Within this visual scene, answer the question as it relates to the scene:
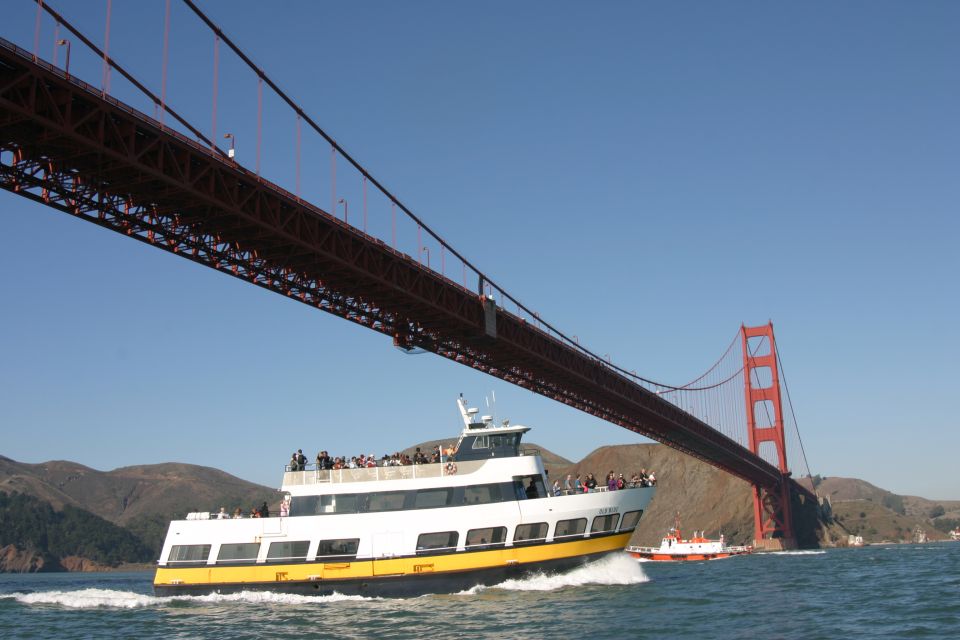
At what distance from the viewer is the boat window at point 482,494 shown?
27.9m

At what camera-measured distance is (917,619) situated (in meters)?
19.7

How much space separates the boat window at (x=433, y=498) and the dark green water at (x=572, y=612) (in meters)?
2.98

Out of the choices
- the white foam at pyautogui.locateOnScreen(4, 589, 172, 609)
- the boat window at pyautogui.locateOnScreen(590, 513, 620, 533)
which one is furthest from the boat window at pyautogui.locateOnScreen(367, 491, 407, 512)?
the white foam at pyautogui.locateOnScreen(4, 589, 172, 609)

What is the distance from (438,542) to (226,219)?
12.8 meters

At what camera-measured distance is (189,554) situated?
3067 centimetres

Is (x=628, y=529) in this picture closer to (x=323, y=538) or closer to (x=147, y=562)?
(x=323, y=538)

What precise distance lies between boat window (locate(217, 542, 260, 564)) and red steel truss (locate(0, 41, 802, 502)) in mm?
9863

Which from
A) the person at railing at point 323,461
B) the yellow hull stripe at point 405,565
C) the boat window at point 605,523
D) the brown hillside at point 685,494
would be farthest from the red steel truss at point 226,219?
the brown hillside at point 685,494

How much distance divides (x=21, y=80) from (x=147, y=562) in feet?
455

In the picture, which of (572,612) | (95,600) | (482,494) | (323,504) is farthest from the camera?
(95,600)

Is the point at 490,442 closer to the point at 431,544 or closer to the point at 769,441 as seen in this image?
the point at 431,544

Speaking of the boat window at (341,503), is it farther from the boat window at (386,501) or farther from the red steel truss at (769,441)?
the red steel truss at (769,441)

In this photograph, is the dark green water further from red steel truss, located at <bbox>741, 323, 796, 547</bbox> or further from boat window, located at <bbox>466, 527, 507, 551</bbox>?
red steel truss, located at <bbox>741, 323, 796, 547</bbox>

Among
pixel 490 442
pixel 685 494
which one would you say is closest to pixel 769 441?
pixel 685 494
